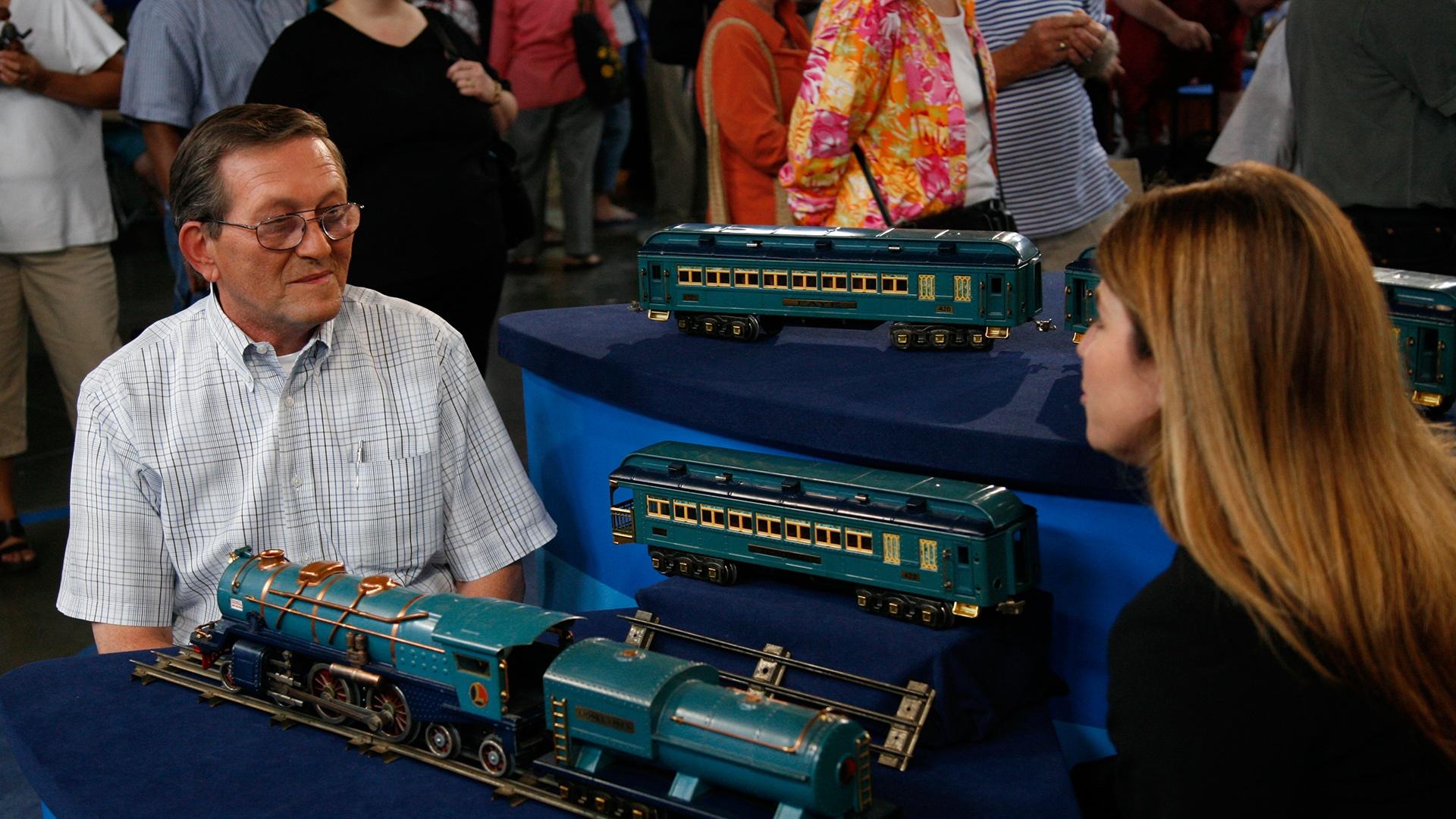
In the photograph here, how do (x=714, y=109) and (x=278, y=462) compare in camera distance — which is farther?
(x=714, y=109)

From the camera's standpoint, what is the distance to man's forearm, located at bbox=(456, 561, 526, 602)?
12.4ft

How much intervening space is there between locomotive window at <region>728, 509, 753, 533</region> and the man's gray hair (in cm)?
139

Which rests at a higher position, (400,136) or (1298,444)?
(400,136)

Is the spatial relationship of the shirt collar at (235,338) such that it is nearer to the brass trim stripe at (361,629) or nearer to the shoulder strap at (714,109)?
the brass trim stripe at (361,629)

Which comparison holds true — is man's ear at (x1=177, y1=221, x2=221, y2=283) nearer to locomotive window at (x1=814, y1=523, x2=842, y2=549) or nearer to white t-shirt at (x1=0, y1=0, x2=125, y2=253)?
locomotive window at (x1=814, y1=523, x2=842, y2=549)

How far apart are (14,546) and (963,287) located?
5.08 m

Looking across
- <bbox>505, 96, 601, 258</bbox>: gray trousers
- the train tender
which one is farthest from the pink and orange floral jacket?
<bbox>505, 96, 601, 258</bbox>: gray trousers

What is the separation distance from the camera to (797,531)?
10.6 feet

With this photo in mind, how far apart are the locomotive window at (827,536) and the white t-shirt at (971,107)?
7.02 feet

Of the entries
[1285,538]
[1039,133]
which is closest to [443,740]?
[1285,538]

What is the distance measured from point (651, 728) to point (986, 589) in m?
0.81

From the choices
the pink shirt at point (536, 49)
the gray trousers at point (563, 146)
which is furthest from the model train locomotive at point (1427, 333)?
the gray trousers at point (563, 146)

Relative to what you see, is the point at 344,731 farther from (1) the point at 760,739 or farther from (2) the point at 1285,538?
(2) the point at 1285,538

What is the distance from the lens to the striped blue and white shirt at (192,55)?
5.93 m
